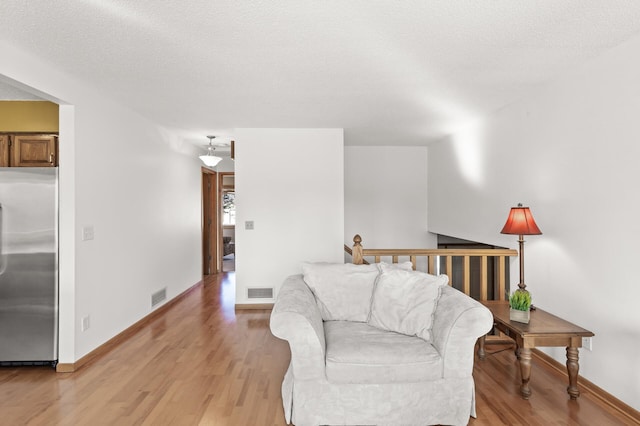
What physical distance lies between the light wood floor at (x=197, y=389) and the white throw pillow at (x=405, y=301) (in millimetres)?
668

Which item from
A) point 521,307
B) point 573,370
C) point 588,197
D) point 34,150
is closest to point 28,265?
point 34,150

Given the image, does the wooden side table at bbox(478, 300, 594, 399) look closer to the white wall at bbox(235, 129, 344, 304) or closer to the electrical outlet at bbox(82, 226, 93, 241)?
the white wall at bbox(235, 129, 344, 304)

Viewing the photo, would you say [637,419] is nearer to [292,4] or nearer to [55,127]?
[292,4]

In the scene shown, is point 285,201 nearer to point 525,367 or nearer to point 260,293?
point 260,293

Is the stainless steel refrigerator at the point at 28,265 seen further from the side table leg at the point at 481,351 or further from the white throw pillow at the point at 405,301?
the side table leg at the point at 481,351

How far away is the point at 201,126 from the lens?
4.76 meters

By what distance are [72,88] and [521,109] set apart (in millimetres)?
4081

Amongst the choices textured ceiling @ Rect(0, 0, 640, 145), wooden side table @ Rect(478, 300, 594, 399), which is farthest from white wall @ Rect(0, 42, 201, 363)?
wooden side table @ Rect(478, 300, 594, 399)

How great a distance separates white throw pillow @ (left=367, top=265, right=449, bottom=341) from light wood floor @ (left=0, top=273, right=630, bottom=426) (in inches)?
26.3

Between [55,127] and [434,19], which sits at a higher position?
[434,19]

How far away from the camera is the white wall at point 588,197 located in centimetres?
238

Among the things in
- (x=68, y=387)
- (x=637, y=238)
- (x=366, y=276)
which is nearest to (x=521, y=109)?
(x=637, y=238)

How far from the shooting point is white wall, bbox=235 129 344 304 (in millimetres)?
4879

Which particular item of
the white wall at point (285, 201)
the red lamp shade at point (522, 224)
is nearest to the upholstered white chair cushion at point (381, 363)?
the red lamp shade at point (522, 224)
